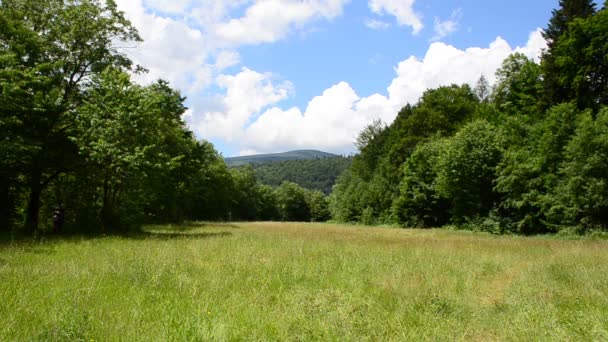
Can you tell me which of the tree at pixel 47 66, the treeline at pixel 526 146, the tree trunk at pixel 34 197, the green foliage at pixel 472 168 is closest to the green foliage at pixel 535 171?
the treeline at pixel 526 146

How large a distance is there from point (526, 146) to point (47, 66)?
3164 cm

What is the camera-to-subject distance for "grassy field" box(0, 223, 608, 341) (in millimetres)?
5316

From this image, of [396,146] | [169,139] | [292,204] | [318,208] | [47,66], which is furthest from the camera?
[318,208]

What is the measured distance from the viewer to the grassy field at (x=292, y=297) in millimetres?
5316

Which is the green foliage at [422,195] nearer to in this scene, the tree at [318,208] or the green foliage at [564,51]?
the green foliage at [564,51]

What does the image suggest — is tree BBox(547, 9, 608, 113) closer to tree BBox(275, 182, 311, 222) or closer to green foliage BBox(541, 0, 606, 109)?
green foliage BBox(541, 0, 606, 109)

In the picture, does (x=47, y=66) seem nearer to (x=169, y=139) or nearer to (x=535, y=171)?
(x=169, y=139)

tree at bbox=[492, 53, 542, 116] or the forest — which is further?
tree at bbox=[492, 53, 542, 116]

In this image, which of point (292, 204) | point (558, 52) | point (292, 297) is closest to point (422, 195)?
point (558, 52)

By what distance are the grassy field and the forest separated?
8558 millimetres

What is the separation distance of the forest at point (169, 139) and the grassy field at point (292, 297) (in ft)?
28.1

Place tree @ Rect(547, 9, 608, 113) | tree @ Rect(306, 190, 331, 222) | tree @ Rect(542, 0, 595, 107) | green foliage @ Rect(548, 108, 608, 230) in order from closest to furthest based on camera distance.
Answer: green foliage @ Rect(548, 108, 608, 230), tree @ Rect(547, 9, 608, 113), tree @ Rect(542, 0, 595, 107), tree @ Rect(306, 190, 331, 222)

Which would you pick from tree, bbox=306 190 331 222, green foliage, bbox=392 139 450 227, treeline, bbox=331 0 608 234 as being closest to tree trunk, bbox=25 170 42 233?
treeline, bbox=331 0 608 234

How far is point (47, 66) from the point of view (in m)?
19.2
